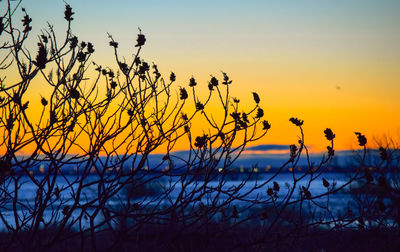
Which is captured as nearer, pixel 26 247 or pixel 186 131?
pixel 26 247

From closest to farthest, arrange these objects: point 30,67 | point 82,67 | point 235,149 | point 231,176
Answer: point 30,67 < point 235,149 < point 82,67 < point 231,176

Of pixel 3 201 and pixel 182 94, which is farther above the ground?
pixel 182 94

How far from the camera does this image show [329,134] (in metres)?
4.03

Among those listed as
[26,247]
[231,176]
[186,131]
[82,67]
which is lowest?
[26,247]

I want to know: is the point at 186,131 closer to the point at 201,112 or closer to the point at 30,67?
the point at 201,112

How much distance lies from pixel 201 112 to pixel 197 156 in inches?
17.4

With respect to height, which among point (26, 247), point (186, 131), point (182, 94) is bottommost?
point (26, 247)

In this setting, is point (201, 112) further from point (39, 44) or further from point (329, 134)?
point (39, 44)

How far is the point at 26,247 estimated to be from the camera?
303 cm

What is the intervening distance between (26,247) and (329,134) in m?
2.56

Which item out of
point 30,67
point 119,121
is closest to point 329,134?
point 119,121

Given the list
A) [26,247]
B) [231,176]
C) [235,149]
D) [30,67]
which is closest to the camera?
[26,247]

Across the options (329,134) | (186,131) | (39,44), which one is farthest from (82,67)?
(329,134)

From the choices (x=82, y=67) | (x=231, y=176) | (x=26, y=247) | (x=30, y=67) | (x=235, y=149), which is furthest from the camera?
(x=231, y=176)
